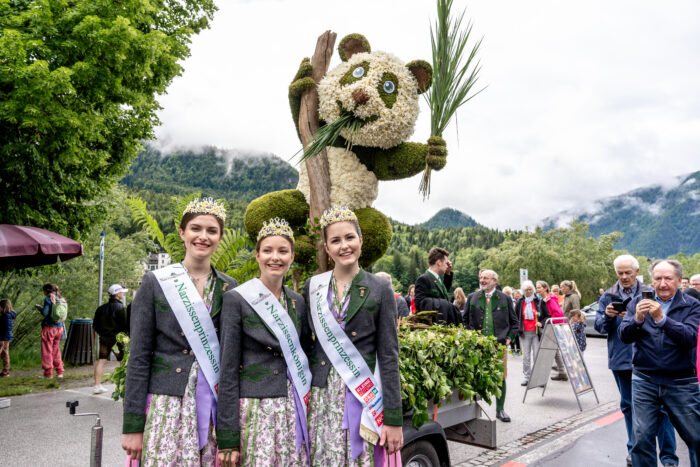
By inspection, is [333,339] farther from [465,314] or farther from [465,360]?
[465,314]

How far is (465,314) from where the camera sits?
23.5ft

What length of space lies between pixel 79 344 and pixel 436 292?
8923 millimetres

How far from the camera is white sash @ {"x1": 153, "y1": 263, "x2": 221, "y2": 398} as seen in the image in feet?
7.92

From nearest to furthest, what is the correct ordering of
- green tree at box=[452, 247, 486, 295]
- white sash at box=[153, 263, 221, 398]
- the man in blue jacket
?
white sash at box=[153, 263, 221, 398] → the man in blue jacket → green tree at box=[452, 247, 486, 295]

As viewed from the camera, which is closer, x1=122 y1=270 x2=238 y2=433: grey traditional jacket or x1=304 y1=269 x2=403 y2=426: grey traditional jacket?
x1=122 y1=270 x2=238 y2=433: grey traditional jacket

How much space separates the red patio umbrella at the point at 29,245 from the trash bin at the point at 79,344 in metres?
3.59

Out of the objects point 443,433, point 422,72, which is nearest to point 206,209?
point 443,433

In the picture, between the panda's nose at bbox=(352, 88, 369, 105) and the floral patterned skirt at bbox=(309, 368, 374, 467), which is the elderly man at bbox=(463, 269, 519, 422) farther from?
the floral patterned skirt at bbox=(309, 368, 374, 467)

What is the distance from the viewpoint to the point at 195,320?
7.98 feet

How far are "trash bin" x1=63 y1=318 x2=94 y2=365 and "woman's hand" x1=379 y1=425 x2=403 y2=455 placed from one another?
10.4m

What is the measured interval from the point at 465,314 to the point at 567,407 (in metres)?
2.18

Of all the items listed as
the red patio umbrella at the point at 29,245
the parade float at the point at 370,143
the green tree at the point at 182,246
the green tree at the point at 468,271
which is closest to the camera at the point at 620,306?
the parade float at the point at 370,143

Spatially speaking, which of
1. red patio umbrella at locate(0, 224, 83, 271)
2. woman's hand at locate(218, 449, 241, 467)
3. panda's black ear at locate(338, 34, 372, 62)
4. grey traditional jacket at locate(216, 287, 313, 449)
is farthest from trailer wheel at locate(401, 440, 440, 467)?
red patio umbrella at locate(0, 224, 83, 271)

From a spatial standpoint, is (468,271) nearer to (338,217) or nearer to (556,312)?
(556,312)
